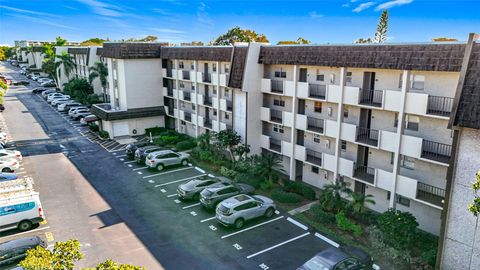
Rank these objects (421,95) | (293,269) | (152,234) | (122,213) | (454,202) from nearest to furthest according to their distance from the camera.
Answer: (454,202) < (293,269) < (421,95) < (152,234) < (122,213)

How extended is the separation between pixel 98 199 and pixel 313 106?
1898 centimetres

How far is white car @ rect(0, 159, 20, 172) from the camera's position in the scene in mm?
34594

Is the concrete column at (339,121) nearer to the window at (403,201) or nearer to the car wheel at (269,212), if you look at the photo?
the window at (403,201)

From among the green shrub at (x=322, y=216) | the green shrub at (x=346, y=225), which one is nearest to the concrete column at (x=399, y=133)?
the green shrub at (x=346, y=225)

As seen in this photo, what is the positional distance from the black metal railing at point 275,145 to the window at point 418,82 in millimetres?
13237

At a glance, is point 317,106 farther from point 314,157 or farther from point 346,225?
point 346,225

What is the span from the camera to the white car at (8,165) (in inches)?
1362

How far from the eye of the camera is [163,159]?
3509cm

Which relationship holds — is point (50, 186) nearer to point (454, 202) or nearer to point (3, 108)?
point (454, 202)

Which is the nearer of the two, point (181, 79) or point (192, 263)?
point (192, 263)

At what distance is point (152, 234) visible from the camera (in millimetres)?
23578

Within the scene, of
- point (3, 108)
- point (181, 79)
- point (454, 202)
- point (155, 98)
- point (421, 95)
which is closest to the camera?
point (454, 202)

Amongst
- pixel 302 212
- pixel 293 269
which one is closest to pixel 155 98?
pixel 302 212

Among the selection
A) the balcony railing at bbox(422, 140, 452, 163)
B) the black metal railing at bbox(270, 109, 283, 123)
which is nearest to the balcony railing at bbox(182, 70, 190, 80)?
the black metal railing at bbox(270, 109, 283, 123)
